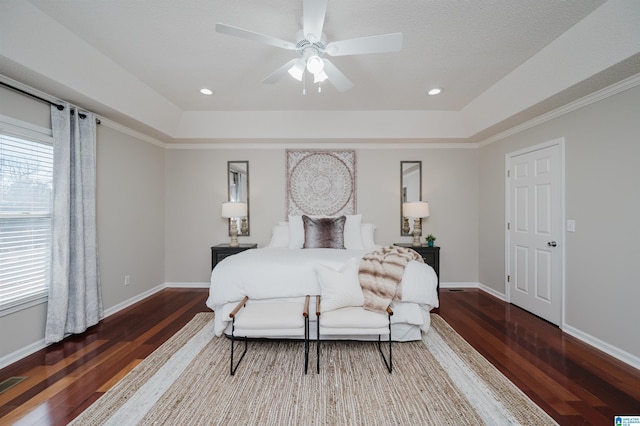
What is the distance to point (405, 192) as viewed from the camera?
14.6 ft

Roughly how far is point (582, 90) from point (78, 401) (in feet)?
15.8

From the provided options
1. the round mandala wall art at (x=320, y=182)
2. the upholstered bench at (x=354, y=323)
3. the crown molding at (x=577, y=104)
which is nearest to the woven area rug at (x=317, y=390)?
the upholstered bench at (x=354, y=323)

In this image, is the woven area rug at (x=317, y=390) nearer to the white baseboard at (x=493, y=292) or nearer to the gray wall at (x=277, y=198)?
the white baseboard at (x=493, y=292)

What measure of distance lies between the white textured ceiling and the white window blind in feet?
2.21

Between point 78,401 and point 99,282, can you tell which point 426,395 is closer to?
point 78,401

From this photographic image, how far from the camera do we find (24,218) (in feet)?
7.87

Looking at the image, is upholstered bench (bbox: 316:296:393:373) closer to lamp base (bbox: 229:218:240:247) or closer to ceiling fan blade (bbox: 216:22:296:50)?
ceiling fan blade (bbox: 216:22:296:50)

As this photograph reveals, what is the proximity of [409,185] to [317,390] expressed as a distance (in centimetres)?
346

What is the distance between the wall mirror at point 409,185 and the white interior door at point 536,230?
4.10 feet

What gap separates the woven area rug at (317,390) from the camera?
1.63m

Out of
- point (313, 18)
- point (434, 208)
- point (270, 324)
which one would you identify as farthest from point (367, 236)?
point (313, 18)

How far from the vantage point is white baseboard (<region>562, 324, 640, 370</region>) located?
2158mm

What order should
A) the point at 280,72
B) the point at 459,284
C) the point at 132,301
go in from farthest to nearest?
the point at 459,284
the point at 132,301
the point at 280,72

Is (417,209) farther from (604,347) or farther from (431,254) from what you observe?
(604,347)
